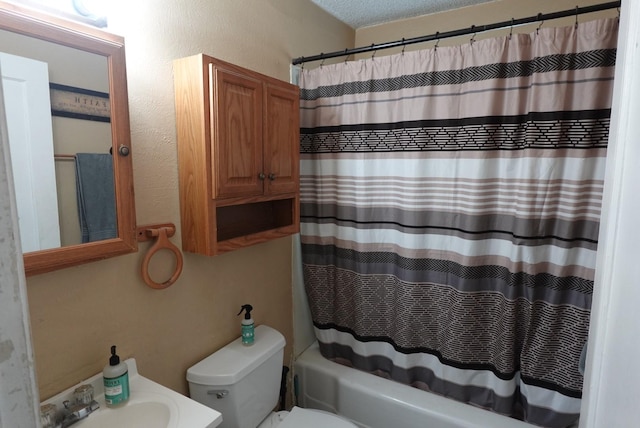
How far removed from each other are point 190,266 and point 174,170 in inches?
15.3

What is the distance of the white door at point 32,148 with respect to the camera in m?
0.84

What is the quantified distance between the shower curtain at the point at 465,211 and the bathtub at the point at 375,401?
0.07 metres

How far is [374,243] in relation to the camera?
6.00 feet

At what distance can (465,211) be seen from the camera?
62.2 inches

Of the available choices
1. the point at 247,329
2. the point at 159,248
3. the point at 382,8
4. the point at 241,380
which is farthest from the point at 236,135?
the point at 382,8

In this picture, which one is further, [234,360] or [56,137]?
[234,360]

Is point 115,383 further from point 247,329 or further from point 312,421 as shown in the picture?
point 312,421

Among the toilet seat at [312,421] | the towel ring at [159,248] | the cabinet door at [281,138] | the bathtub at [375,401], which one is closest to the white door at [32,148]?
the towel ring at [159,248]

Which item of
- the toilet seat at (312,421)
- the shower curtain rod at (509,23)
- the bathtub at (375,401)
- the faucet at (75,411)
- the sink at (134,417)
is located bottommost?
the bathtub at (375,401)

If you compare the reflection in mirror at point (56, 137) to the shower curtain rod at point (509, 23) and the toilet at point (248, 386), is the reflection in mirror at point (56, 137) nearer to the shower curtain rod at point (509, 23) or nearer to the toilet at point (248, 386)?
the toilet at point (248, 386)

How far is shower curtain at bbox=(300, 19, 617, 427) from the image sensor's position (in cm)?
138

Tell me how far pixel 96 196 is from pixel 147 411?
691 mm

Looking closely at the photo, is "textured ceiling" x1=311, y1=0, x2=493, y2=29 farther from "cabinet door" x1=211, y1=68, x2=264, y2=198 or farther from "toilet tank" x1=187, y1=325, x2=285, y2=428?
"toilet tank" x1=187, y1=325, x2=285, y2=428

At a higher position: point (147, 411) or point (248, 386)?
point (147, 411)
